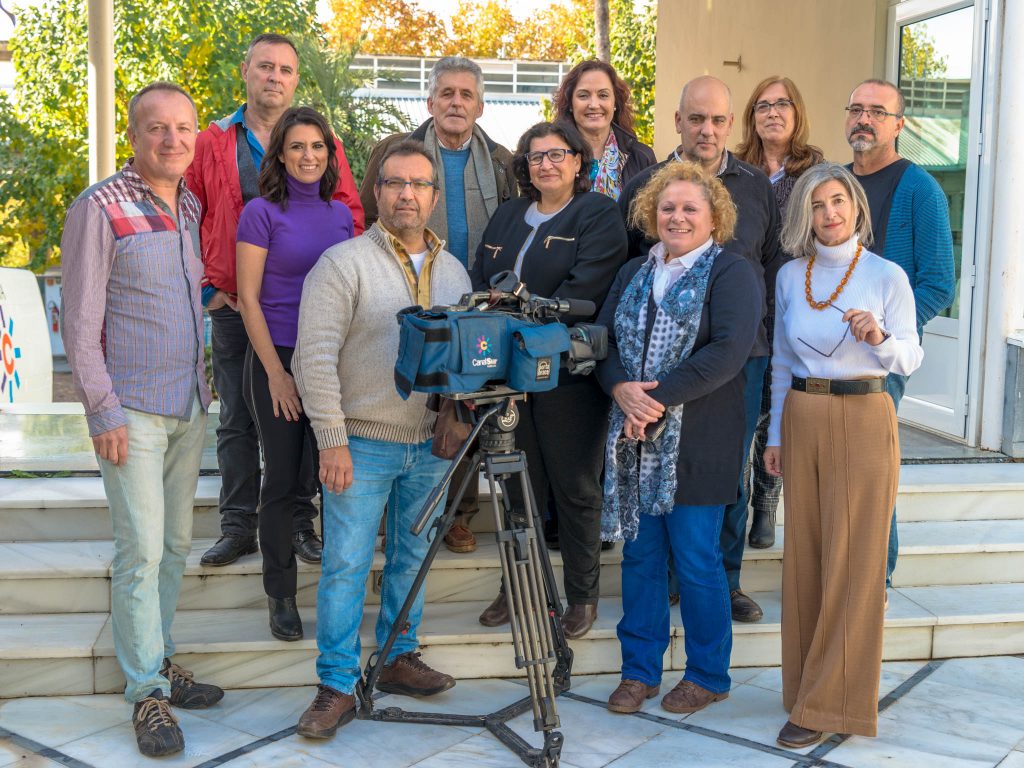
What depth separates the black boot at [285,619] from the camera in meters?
3.75

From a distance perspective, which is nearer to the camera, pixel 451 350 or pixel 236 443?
pixel 451 350

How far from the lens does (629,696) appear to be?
3605 mm

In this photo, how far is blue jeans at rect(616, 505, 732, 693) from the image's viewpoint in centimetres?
344

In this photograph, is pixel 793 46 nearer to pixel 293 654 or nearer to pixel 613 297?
pixel 613 297

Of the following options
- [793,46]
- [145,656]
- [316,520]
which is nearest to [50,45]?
[793,46]

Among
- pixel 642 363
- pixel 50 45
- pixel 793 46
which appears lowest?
pixel 642 363

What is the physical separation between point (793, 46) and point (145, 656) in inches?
268

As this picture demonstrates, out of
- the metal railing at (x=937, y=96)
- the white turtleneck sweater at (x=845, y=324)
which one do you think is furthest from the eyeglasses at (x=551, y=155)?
the metal railing at (x=937, y=96)

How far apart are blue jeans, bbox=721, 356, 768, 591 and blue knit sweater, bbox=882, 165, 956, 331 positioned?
23.9 inches

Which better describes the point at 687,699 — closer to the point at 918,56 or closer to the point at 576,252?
the point at 576,252

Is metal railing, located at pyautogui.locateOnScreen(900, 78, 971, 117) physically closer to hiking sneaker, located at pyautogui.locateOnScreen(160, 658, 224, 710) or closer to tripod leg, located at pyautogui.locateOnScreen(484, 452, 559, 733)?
tripod leg, located at pyautogui.locateOnScreen(484, 452, 559, 733)

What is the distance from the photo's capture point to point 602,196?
143 inches

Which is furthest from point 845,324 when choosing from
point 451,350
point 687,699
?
point 687,699

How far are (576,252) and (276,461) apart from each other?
1.14 m
